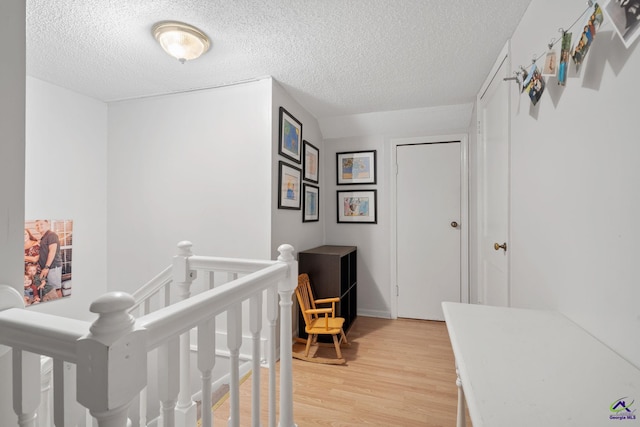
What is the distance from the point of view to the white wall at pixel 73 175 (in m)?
2.17

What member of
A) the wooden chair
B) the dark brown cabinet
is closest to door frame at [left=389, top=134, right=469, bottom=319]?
the dark brown cabinet

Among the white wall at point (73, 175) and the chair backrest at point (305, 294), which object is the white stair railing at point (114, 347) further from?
the white wall at point (73, 175)

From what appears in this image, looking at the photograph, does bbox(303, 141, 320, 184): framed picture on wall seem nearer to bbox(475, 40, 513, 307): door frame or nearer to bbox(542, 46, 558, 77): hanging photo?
bbox(475, 40, 513, 307): door frame

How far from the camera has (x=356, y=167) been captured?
3.35 m

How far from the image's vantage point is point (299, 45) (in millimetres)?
1809

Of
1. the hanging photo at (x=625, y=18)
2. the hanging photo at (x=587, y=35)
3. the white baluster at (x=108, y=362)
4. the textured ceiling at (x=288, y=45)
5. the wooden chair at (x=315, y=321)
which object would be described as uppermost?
the textured ceiling at (x=288, y=45)

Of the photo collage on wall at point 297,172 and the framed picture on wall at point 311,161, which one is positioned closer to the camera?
the photo collage on wall at point 297,172

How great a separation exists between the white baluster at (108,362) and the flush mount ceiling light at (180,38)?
1.69 meters

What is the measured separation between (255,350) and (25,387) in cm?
60

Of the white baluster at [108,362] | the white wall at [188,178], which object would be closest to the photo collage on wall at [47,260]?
the white wall at [188,178]

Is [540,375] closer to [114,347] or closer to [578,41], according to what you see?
[114,347]

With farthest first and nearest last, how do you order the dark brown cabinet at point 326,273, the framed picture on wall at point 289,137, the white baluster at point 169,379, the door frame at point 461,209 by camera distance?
the door frame at point 461,209, the dark brown cabinet at point 326,273, the framed picture on wall at point 289,137, the white baluster at point 169,379

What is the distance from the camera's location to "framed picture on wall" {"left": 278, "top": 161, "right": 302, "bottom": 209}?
2361 mm

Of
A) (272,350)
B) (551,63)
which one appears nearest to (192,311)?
(272,350)
